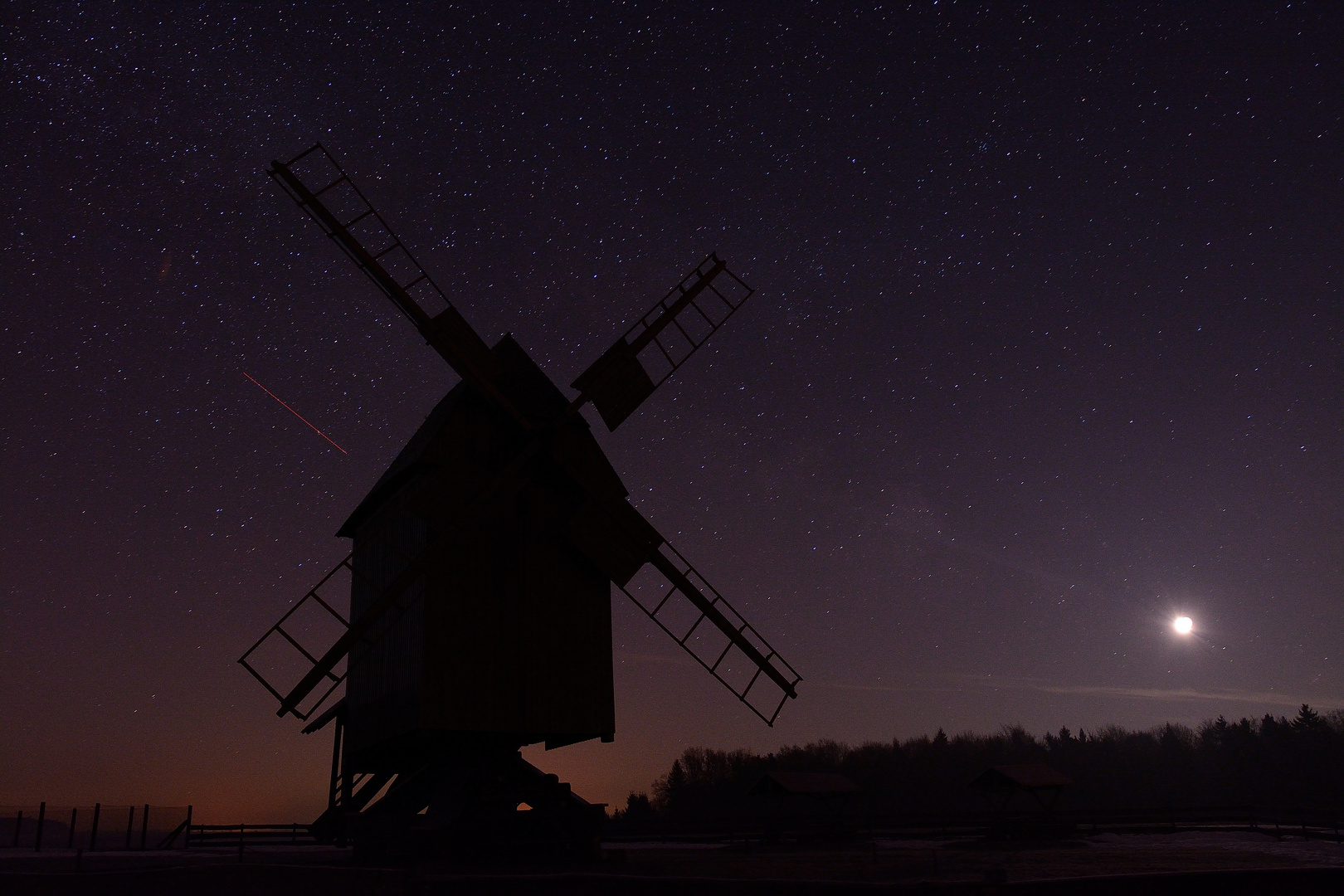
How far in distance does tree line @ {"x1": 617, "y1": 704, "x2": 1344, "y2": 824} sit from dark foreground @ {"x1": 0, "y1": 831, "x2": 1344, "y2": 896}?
3143 cm

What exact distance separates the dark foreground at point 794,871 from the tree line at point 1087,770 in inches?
1237

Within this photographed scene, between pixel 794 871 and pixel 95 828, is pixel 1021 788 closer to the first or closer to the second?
pixel 794 871

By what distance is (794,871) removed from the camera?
18219 millimetres

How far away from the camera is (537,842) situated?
59.0ft

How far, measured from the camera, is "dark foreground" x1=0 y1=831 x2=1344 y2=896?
8008mm

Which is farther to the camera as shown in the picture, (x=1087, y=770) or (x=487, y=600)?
(x=1087, y=770)

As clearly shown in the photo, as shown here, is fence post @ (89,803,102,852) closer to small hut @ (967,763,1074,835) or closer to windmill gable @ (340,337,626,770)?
windmill gable @ (340,337,626,770)

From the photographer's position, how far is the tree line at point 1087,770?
59.7m

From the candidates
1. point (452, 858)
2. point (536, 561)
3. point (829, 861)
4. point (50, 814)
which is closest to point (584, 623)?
point (536, 561)

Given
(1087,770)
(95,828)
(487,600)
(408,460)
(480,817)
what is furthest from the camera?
(1087,770)

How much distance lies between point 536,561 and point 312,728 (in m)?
9.23

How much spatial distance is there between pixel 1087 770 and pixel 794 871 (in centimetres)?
5957

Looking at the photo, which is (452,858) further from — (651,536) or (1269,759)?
(1269,759)

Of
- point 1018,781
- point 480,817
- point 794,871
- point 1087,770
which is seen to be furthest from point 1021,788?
point 1087,770
